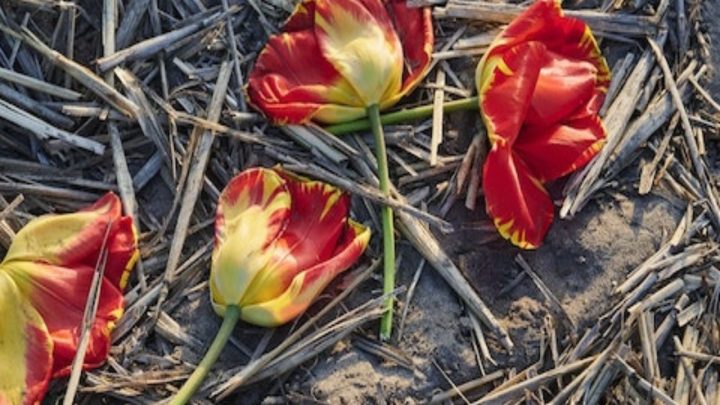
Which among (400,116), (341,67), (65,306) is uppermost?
(341,67)

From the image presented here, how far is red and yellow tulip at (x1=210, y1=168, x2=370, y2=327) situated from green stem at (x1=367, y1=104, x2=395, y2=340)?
4 cm

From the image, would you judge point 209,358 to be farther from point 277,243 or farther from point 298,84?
point 298,84

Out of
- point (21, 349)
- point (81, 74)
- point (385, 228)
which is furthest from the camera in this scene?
point (81, 74)

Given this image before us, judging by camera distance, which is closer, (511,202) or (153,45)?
(511,202)

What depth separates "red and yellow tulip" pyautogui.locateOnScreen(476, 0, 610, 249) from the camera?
1.83 m

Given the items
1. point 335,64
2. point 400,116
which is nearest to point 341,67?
point 335,64

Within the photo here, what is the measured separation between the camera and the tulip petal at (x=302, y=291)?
1.74 m

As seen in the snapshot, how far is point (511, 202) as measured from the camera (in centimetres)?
182

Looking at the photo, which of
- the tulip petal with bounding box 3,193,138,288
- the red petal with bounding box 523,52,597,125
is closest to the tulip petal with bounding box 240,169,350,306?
the tulip petal with bounding box 3,193,138,288

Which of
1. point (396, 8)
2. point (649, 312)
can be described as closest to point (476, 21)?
point (396, 8)

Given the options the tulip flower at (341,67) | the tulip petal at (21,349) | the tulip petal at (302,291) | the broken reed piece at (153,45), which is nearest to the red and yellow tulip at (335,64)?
the tulip flower at (341,67)

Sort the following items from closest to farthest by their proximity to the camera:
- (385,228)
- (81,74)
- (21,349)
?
1. (21,349)
2. (385,228)
3. (81,74)

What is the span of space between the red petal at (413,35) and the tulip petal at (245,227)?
29cm

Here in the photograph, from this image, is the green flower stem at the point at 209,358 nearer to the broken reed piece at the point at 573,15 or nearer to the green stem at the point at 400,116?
the green stem at the point at 400,116
